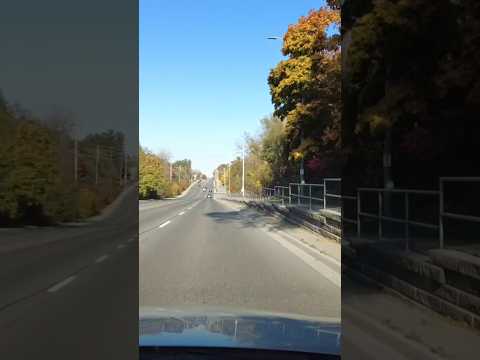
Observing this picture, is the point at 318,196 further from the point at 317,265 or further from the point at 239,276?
the point at 239,276

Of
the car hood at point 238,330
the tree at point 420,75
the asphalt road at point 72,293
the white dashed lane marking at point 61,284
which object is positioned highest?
the tree at point 420,75

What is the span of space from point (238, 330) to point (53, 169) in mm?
3110

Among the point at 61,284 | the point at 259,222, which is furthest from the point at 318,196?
the point at 61,284

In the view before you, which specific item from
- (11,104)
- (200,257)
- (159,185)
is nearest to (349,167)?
(200,257)

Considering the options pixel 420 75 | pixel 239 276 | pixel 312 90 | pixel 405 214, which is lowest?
pixel 239 276

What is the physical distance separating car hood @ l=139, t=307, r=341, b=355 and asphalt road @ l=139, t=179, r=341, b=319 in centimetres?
72

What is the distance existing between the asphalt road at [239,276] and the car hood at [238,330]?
0.72 m

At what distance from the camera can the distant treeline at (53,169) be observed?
4990mm

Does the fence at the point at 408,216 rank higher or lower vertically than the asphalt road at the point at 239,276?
higher

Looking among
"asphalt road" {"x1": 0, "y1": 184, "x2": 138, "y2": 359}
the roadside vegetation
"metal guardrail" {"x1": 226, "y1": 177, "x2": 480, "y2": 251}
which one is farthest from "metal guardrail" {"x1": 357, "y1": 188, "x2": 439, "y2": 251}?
the roadside vegetation

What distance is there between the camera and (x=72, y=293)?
334 inches

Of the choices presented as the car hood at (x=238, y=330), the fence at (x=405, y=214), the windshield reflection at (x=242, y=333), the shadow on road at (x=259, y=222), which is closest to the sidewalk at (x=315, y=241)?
the shadow on road at (x=259, y=222)

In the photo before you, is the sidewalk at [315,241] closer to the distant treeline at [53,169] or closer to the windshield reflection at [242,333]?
the distant treeline at [53,169]

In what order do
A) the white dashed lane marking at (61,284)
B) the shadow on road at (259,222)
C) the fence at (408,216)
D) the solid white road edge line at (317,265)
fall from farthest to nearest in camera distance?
1. the shadow on road at (259,222)
2. the solid white road edge line at (317,265)
3. the white dashed lane marking at (61,284)
4. the fence at (408,216)
